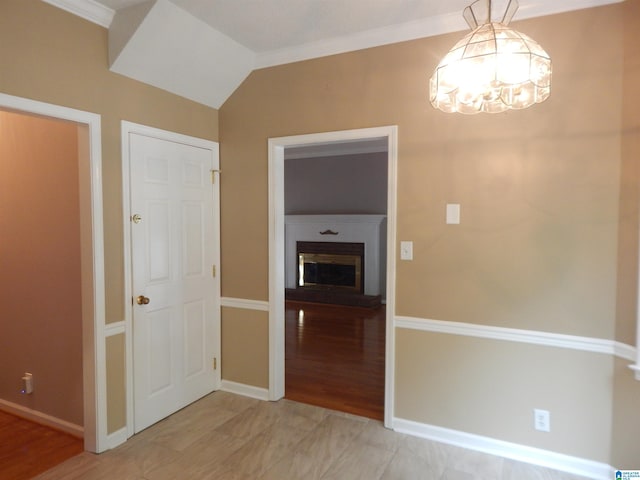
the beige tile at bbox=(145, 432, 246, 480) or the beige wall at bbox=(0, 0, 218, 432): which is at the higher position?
the beige wall at bbox=(0, 0, 218, 432)

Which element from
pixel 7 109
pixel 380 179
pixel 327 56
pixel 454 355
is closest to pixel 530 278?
pixel 454 355

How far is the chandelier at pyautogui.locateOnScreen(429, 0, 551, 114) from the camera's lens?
138 centimetres

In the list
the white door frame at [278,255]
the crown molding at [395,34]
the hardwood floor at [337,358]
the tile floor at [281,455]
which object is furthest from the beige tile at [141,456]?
the crown molding at [395,34]

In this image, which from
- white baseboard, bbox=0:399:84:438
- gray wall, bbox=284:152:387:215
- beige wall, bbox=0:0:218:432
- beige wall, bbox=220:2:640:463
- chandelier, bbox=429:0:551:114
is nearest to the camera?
chandelier, bbox=429:0:551:114

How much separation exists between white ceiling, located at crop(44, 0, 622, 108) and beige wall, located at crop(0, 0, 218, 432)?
0.08 meters

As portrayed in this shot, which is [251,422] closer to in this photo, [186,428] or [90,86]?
[186,428]

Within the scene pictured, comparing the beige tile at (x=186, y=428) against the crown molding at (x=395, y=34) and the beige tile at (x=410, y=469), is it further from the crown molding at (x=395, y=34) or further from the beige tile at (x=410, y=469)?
the crown molding at (x=395, y=34)

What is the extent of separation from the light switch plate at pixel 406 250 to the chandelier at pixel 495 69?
4.25 ft

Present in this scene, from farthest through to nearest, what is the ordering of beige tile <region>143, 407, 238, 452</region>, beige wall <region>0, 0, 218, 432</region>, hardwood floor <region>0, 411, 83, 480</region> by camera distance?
beige tile <region>143, 407, 238, 452</region>, hardwood floor <region>0, 411, 83, 480</region>, beige wall <region>0, 0, 218, 432</region>

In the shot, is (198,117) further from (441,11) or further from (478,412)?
(478,412)

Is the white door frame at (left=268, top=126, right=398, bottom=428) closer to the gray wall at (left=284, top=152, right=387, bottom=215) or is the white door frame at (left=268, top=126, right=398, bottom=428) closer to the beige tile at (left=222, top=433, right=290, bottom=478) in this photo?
the beige tile at (left=222, top=433, right=290, bottom=478)

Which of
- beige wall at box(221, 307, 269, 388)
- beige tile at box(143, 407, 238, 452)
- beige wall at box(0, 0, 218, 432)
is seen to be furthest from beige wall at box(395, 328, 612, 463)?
beige wall at box(0, 0, 218, 432)

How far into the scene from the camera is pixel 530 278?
8.00 feet

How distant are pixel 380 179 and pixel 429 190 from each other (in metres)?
4.26
